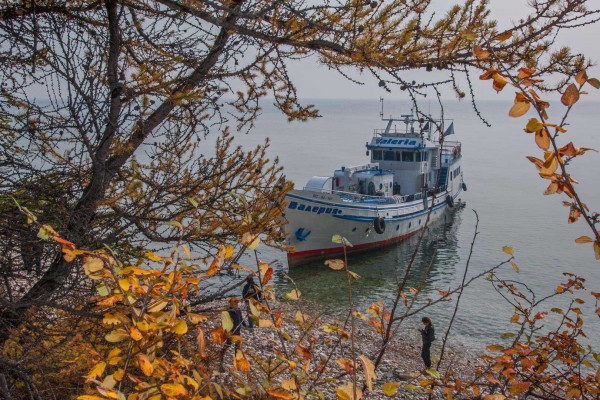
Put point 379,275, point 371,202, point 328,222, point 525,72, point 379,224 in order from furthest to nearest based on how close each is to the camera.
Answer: point 371,202
point 379,224
point 328,222
point 379,275
point 525,72

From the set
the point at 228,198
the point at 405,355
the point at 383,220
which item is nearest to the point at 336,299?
the point at 405,355

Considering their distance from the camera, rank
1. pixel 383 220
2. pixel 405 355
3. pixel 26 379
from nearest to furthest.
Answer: pixel 26 379, pixel 405 355, pixel 383 220

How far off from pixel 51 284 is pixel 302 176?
3479cm

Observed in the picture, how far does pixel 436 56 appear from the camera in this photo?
4184mm

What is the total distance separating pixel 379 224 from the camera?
79.3 ft

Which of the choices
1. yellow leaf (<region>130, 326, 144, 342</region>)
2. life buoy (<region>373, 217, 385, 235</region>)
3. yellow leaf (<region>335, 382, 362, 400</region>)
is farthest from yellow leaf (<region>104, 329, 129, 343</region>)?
life buoy (<region>373, 217, 385, 235</region>)

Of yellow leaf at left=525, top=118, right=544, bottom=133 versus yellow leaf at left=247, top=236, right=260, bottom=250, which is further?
yellow leaf at left=247, top=236, right=260, bottom=250

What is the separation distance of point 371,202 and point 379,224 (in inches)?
50.7

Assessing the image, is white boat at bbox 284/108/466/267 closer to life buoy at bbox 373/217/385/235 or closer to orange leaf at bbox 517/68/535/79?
life buoy at bbox 373/217/385/235

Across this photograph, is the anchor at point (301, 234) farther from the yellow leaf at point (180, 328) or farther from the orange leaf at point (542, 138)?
the orange leaf at point (542, 138)

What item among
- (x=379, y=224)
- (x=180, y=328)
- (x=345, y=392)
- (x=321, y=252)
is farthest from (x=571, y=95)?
(x=379, y=224)

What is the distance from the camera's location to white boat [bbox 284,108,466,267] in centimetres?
2312

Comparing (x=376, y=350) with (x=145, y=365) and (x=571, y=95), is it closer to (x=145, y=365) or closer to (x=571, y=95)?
(x=145, y=365)

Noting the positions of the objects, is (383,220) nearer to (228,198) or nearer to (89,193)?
(228,198)
